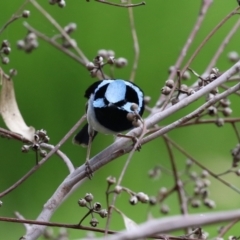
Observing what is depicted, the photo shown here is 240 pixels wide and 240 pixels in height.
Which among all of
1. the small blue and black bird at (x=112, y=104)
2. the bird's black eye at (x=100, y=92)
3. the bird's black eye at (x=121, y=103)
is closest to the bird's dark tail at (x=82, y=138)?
the small blue and black bird at (x=112, y=104)

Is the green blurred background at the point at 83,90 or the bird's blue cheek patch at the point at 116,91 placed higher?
the green blurred background at the point at 83,90

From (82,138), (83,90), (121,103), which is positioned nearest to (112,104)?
(121,103)

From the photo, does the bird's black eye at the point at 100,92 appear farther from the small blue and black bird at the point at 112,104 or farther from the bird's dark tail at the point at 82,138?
the bird's dark tail at the point at 82,138

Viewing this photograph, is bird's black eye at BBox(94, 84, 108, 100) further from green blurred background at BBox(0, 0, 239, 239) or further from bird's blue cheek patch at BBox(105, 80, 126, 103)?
green blurred background at BBox(0, 0, 239, 239)

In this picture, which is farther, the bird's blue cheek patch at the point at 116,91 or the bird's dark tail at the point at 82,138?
the bird's dark tail at the point at 82,138

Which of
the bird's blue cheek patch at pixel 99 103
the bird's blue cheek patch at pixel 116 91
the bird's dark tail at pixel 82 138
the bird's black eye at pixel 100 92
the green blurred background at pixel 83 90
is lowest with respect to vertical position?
the bird's blue cheek patch at pixel 116 91

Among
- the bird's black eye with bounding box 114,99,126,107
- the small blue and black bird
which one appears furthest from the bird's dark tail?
the bird's black eye with bounding box 114,99,126,107

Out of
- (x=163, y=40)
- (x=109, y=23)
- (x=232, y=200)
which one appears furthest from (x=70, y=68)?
(x=232, y=200)

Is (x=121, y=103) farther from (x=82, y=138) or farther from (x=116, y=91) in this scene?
(x=82, y=138)
